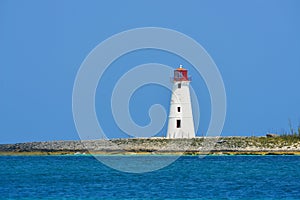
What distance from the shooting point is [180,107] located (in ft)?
209

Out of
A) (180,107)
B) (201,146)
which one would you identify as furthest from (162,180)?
(201,146)

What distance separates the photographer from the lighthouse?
63812 millimetres

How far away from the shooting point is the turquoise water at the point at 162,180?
116 feet

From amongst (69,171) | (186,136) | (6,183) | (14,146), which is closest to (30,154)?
(14,146)

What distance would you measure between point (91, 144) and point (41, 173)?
1957 centimetres

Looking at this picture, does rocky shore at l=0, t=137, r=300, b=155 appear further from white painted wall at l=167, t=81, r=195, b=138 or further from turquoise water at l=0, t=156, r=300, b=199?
turquoise water at l=0, t=156, r=300, b=199

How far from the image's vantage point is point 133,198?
111 ft

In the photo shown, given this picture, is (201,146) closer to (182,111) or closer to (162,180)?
(182,111)

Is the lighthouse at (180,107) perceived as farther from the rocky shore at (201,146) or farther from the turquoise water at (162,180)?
the turquoise water at (162,180)

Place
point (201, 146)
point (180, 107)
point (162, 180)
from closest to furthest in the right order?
point (162, 180)
point (180, 107)
point (201, 146)

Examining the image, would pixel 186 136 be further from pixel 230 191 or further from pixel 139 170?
pixel 230 191

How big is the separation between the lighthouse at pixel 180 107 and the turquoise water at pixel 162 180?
3.78 metres

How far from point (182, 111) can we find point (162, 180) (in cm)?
2130

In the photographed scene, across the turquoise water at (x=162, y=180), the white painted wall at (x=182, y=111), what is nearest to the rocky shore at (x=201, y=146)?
the white painted wall at (x=182, y=111)
